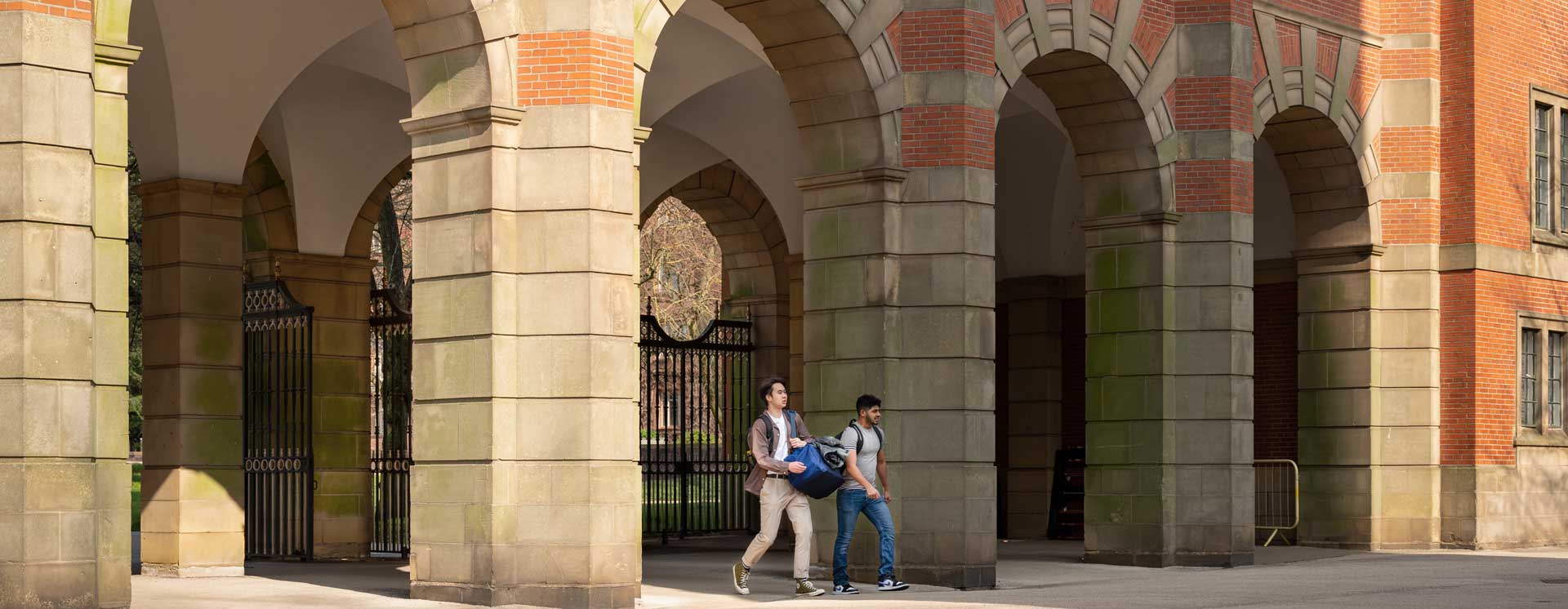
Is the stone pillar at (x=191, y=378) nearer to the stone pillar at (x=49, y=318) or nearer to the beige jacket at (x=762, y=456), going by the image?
the beige jacket at (x=762, y=456)

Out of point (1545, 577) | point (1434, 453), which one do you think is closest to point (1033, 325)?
point (1434, 453)

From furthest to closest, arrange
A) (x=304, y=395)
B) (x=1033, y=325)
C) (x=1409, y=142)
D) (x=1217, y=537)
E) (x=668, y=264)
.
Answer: (x=668, y=264), (x=1033, y=325), (x=1409, y=142), (x=304, y=395), (x=1217, y=537)

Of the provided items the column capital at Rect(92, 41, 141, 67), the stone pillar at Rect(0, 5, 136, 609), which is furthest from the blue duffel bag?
the column capital at Rect(92, 41, 141, 67)

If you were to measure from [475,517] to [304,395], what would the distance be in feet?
25.7

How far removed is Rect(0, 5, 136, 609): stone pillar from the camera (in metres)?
9.45

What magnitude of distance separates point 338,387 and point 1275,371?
1147cm

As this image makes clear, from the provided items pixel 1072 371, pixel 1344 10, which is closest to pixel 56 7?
pixel 1344 10

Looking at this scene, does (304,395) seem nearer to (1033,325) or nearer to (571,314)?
(571,314)

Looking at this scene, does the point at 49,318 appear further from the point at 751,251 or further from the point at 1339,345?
the point at 751,251

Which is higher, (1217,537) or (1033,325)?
(1033,325)

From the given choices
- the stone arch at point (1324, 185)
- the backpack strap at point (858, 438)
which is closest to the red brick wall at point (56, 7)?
the backpack strap at point (858, 438)

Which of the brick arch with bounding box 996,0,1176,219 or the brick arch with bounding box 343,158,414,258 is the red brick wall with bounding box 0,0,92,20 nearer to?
the brick arch with bounding box 996,0,1176,219

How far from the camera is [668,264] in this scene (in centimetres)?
3838

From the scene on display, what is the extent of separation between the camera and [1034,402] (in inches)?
1000
